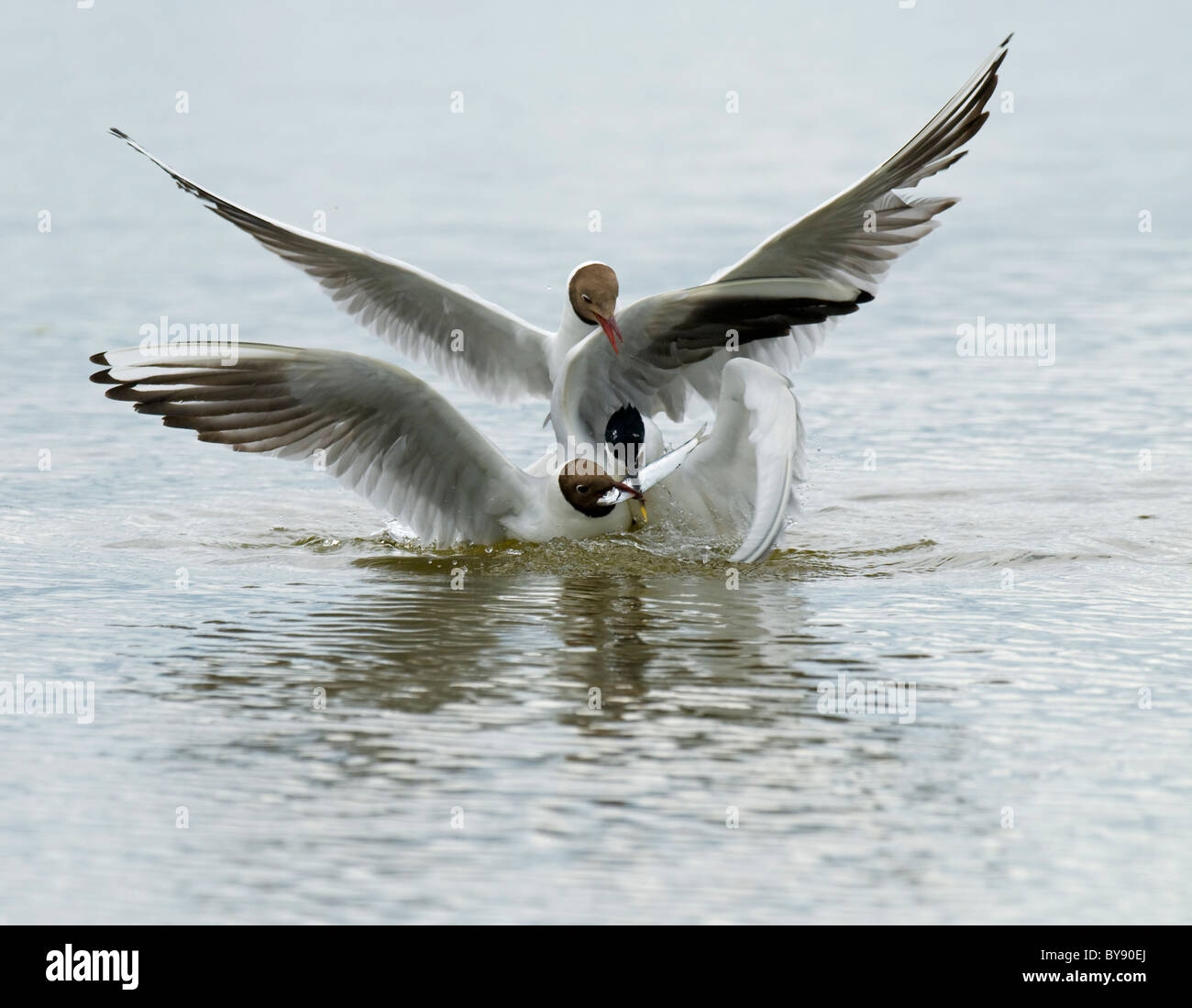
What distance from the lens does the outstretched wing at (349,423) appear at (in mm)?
8250

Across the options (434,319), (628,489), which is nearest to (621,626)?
(628,489)

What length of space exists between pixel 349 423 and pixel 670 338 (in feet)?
5.18

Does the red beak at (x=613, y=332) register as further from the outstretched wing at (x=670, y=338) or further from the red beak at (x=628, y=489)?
the red beak at (x=628, y=489)

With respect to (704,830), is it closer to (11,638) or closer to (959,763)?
(959,763)

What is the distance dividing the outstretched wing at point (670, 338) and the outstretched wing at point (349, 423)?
0.64 metres

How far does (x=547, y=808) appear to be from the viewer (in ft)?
17.0

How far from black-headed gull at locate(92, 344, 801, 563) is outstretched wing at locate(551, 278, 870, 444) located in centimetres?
38

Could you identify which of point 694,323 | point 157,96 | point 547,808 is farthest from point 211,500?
point 157,96

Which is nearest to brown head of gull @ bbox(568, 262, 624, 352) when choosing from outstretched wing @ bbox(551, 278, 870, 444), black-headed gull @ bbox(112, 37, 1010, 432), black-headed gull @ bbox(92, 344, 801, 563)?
black-headed gull @ bbox(112, 37, 1010, 432)

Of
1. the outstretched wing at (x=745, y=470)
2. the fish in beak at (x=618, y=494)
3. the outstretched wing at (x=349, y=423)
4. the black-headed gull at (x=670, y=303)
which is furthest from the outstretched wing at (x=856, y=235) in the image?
the outstretched wing at (x=349, y=423)

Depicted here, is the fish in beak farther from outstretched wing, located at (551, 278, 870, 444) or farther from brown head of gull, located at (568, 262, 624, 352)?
brown head of gull, located at (568, 262, 624, 352)

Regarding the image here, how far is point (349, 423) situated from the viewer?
8625mm

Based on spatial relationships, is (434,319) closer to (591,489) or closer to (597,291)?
(597,291)

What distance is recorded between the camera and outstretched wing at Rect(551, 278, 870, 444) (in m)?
8.40
